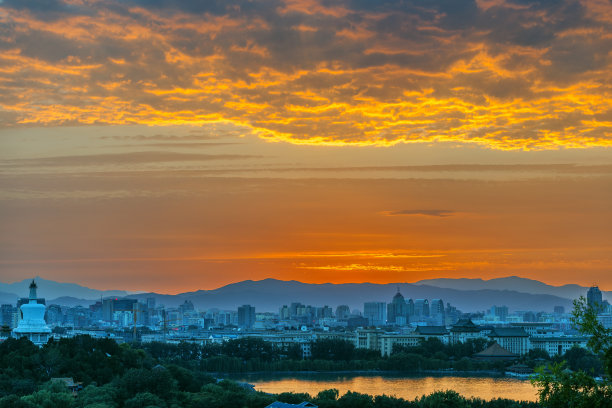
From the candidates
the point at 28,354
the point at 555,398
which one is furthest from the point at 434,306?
the point at 555,398

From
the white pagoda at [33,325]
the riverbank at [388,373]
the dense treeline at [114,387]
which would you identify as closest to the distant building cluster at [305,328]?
the white pagoda at [33,325]

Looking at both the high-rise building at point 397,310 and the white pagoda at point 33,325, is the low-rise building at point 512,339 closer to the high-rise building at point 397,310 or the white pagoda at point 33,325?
the white pagoda at point 33,325

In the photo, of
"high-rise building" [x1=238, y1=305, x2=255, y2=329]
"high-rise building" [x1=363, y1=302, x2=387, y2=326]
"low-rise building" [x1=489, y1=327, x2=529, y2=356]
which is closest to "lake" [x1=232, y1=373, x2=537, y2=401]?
"low-rise building" [x1=489, y1=327, x2=529, y2=356]

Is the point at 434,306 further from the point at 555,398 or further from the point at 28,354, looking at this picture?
the point at 555,398

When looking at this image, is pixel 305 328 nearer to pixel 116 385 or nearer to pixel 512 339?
pixel 512 339

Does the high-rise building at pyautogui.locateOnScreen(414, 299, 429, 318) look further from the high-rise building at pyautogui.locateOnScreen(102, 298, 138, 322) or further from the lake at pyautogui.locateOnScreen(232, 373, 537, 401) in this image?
the lake at pyautogui.locateOnScreen(232, 373, 537, 401)
